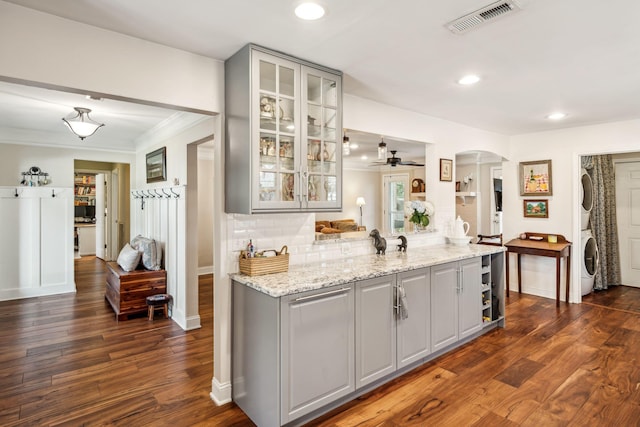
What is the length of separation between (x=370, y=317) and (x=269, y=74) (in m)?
1.80

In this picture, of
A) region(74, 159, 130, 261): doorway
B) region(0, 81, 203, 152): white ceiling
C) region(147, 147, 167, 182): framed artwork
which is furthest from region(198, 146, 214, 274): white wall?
region(74, 159, 130, 261): doorway

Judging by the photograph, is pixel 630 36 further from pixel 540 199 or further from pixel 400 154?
pixel 400 154

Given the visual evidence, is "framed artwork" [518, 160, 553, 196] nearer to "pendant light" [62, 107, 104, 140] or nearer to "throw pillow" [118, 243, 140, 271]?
"throw pillow" [118, 243, 140, 271]

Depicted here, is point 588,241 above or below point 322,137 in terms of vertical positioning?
below

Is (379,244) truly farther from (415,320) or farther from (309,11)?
(309,11)

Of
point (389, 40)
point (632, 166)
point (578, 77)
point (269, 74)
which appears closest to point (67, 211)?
point (269, 74)

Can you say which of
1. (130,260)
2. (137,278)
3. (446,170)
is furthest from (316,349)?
(130,260)

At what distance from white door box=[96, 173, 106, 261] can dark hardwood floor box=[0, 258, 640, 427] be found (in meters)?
4.54

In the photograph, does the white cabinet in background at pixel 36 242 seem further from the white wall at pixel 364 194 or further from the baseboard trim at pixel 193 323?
the white wall at pixel 364 194

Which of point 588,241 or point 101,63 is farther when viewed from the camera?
point 588,241

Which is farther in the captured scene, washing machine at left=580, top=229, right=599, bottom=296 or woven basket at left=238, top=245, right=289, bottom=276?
washing machine at left=580, top=229, right=599, bottom=296

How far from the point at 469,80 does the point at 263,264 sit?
220cm

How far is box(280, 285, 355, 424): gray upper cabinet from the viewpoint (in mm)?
2055

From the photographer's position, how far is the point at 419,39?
7.07 ft
